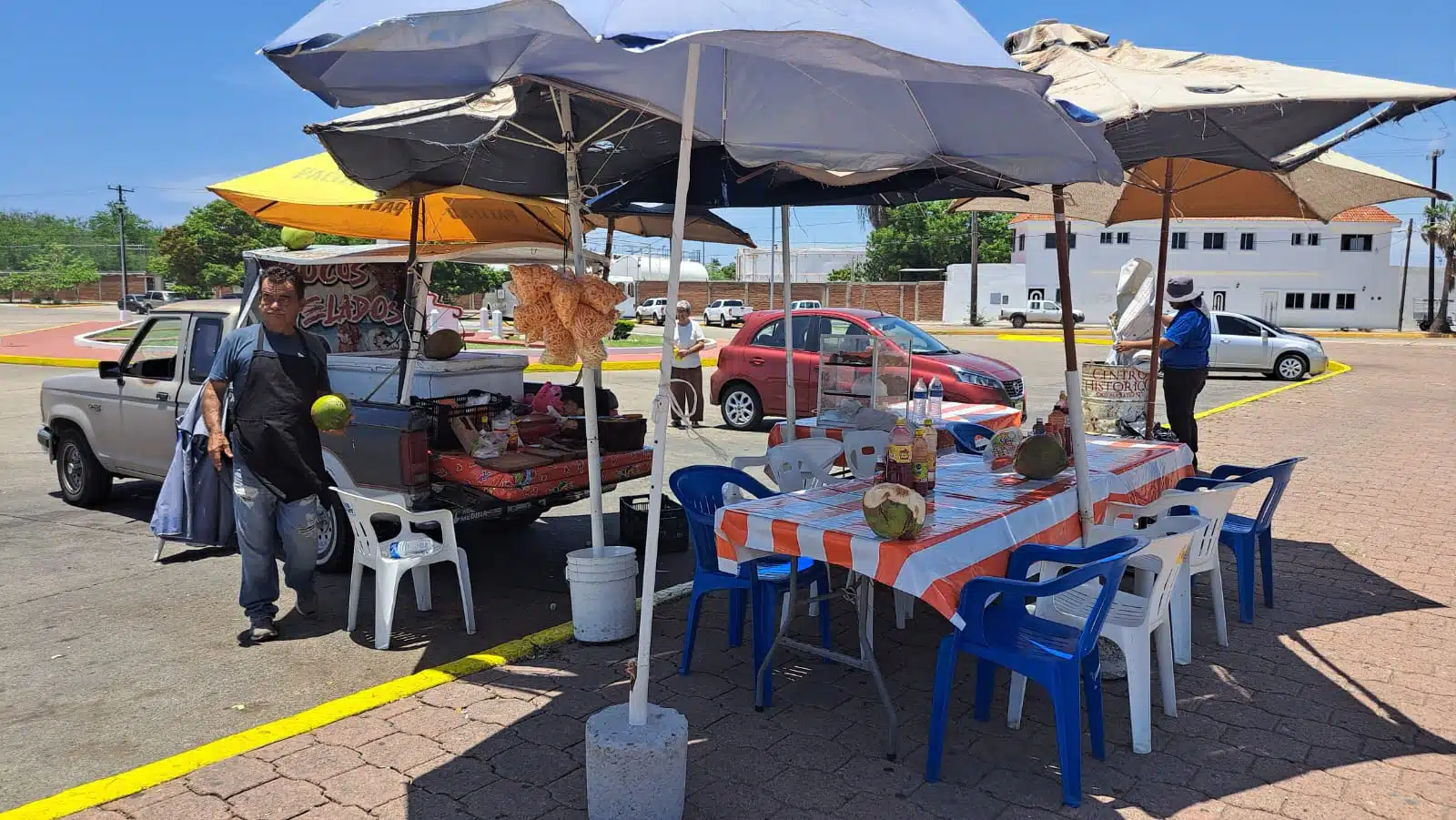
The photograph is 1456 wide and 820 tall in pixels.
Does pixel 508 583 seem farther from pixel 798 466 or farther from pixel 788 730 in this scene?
pixel 788 730

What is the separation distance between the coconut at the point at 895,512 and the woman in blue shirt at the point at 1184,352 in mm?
4820

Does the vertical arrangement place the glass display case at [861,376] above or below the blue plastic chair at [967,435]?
above

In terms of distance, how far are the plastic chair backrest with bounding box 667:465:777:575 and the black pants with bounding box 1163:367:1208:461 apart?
4122 mm

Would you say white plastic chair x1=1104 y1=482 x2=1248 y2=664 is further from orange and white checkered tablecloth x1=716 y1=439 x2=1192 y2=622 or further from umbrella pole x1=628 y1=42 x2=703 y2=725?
umbrella pole x1=628 y1=42 x2=703 y2=725

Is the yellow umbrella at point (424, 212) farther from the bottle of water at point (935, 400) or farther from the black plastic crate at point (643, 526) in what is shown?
the bottle of water at point (935, 400)

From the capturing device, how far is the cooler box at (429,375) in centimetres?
654

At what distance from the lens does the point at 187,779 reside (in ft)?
11.7

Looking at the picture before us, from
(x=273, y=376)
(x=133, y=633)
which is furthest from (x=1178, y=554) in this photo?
(x=133, y=633)

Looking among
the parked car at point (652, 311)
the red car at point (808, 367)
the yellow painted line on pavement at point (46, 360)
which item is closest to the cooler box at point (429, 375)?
the red car at point (808, 367)

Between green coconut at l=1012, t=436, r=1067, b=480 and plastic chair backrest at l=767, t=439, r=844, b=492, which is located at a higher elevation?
green coconut at l=1012, t=436, r=1067, b=480

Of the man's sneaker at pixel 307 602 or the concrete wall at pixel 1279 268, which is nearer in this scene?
the man's sneaker at pixel 307 602

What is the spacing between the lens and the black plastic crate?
653cm

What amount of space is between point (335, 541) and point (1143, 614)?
186 inches

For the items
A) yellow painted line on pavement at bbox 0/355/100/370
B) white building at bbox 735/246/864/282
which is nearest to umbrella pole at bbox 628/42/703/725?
yellow painted line on pavement at bbox 0/355/100/370
